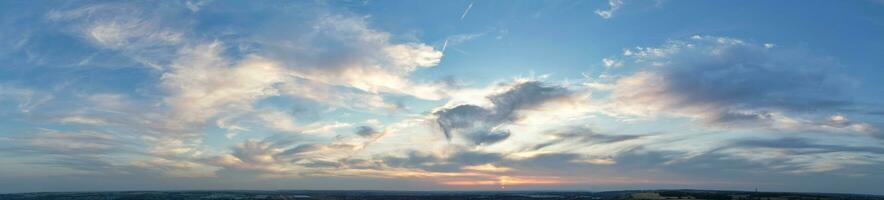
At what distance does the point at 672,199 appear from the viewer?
10350 cm

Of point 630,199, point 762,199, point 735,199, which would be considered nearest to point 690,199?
point 630,199

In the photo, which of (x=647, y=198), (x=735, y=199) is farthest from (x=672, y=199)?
(x=735, y=199)

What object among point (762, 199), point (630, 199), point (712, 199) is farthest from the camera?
point (762, 199)

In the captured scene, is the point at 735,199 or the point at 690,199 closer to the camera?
the point at 690,199

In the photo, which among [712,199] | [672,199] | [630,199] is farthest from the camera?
[630,199]

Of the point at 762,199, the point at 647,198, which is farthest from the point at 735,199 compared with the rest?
the point at 647,198

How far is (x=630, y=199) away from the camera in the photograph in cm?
12025

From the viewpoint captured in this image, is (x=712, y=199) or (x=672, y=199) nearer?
(x=672, y=199)

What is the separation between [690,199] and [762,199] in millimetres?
32806

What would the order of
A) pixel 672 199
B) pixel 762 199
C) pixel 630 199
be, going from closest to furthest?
1. pixel 672 199
2. pixel 630 199
3. pixel 762 199

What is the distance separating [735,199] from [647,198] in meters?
21.5

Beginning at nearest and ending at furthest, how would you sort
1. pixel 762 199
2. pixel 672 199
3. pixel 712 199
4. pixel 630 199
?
pixel 672 199, pixel 712 199, pixel 630 199, pixel 762 199

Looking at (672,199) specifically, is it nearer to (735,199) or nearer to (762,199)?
(735,199)

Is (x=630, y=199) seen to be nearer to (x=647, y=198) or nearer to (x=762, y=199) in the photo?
(x=647, y=198)
